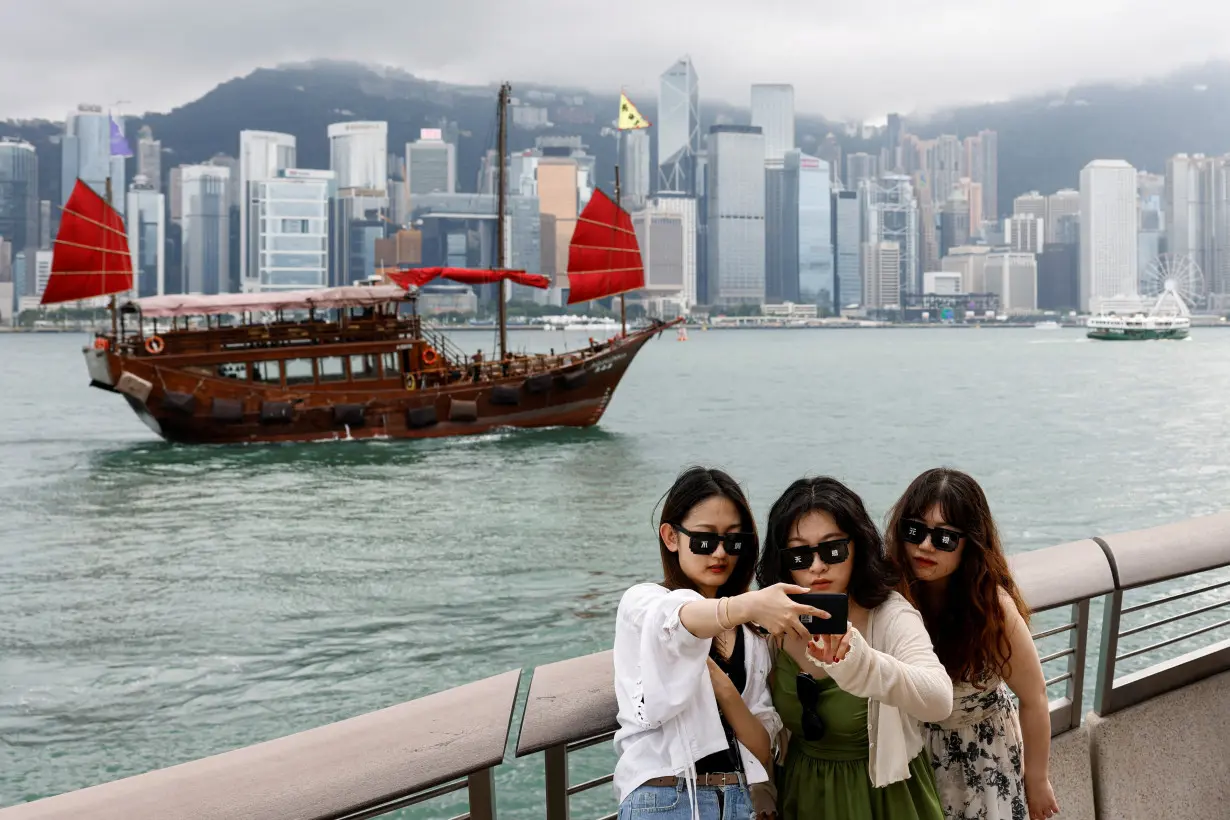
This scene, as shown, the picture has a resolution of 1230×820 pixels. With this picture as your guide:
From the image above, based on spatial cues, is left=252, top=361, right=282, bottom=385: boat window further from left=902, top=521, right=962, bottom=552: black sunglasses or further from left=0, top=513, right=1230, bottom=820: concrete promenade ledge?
left=902, top=521, right=962, bottom=552: black sunglasses

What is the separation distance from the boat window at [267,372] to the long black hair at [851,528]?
2836cm

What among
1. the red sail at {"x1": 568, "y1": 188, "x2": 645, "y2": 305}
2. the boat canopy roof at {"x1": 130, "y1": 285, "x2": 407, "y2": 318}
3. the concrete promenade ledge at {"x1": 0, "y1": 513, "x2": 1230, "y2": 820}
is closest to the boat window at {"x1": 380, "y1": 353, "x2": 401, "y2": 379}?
the boat canopy roof at {"x1": 130, "y1": 285, "x2": 407, "y2": 318}

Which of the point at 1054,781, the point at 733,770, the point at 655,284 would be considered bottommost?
the point at 1054,781

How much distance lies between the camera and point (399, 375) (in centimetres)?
3019

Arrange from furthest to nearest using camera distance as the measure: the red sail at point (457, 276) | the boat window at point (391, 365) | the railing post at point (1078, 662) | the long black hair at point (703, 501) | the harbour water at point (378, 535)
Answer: the red sail at point (457, 276)
the boat window at point (391, 365)
the harbour water at point (378, 535)
the railing post at point (1078, 662)
the long black hair at point (703, 501)

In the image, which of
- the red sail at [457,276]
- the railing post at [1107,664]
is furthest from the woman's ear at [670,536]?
the red sail at [457,276]

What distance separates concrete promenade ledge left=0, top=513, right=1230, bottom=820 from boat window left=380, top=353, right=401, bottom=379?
27698 millimetres

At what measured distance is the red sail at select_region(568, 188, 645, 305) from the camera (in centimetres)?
4119

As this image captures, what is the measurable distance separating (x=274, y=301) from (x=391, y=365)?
3.79m

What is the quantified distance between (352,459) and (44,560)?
37.5ft

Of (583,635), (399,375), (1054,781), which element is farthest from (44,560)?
(1054,781)

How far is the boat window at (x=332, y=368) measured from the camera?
29.6 m

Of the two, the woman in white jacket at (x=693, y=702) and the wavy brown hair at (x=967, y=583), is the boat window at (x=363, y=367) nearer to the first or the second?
the wavy brown hair at (x=967, y=583)

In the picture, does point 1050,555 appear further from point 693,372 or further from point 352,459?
point 693,372
